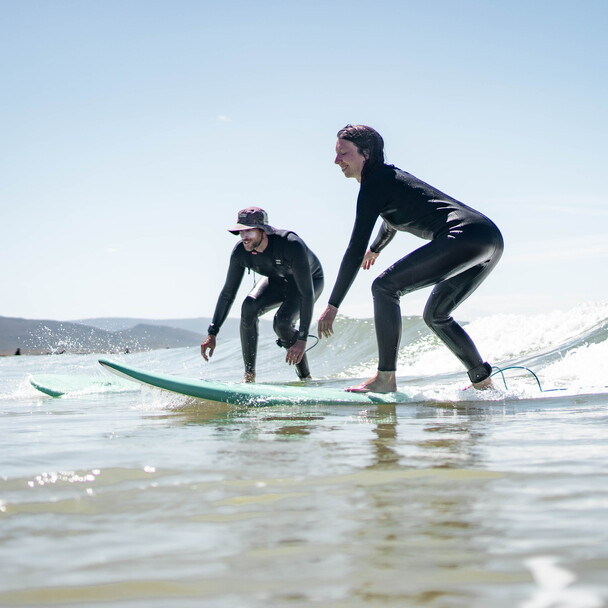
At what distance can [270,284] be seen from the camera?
23.0 feet

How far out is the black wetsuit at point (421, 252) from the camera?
485 cm

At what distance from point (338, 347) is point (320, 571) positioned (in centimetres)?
1621

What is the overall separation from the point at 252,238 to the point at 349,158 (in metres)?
1.62

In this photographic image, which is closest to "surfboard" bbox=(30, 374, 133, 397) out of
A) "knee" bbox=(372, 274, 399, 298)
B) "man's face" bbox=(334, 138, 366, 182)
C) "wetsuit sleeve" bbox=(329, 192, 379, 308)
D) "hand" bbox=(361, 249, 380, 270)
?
"hand" bbox=(361, 249, 380, 270)

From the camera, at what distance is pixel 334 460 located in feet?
8.27

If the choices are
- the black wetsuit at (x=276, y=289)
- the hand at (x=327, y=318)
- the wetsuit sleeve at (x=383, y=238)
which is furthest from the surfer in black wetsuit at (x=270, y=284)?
the hand at (x=327, y=318)

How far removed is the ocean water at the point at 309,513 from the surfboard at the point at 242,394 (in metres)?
0.89

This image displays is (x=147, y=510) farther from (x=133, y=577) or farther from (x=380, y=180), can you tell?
(x=380, y=180)

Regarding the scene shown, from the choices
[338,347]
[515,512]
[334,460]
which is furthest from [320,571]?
[338,347]

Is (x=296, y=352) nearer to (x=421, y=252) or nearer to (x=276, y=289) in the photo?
(x=276, y=289)

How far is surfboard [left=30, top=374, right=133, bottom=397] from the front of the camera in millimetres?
7379

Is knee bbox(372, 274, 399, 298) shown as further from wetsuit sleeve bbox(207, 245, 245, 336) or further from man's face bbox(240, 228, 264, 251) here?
wetsuit sleeve bbox(207, 245, 245, 336)

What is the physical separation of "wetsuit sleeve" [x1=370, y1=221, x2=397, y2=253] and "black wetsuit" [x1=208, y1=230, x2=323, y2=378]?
2.52 feet

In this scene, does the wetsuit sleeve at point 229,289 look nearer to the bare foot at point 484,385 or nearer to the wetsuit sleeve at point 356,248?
the wetsuit sleeve at point 356,248
